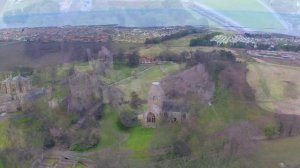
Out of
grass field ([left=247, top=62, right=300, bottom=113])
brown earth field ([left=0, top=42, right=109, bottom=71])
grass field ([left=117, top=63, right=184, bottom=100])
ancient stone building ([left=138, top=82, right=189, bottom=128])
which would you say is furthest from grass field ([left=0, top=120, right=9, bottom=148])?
grass field ([left=247, top=62, right=300, bottom=113])

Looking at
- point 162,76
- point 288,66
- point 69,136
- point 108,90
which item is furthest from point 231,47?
point 69,136

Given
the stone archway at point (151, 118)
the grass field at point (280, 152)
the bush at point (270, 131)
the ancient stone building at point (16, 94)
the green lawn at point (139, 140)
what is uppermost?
the ancient stone building at point (16, 94)

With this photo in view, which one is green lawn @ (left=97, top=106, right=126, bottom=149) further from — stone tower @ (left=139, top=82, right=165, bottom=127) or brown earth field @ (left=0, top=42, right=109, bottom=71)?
brown earth field @ (left=0, top=42, right=109, bottom=71)

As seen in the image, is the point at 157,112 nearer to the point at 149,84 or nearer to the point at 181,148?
the point at 181,148

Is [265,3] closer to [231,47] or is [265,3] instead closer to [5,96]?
[231,47]

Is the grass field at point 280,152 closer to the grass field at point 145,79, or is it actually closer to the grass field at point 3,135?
the grass field at point 145,79

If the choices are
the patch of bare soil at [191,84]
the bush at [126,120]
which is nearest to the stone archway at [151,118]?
the bush at [126,120]
